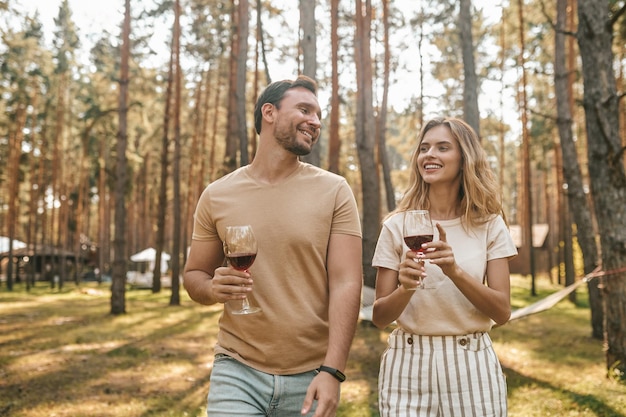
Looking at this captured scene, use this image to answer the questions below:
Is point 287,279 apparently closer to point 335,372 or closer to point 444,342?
point 335,372

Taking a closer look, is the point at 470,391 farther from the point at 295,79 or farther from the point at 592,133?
the point at 592,133

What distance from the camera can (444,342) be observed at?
2486mm

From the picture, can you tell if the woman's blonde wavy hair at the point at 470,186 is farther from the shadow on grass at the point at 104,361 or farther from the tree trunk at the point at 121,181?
the tree trunk at the point at 121,181

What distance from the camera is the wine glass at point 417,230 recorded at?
7.48 feet

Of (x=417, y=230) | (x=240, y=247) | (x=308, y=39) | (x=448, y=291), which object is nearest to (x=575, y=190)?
(x=308, y=39)

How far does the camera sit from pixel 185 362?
9.56 metres

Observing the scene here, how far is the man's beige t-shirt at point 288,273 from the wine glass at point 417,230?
0.35m

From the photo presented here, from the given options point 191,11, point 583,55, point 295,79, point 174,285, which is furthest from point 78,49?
point 295,79

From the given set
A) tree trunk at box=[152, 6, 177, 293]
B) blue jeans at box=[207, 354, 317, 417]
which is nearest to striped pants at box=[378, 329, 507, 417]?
blue jeans at box=[207, 354, 317, 417]

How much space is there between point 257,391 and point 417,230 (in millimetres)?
948

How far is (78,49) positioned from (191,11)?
1255 cm

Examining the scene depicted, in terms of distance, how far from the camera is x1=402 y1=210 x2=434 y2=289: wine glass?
2.28 metres

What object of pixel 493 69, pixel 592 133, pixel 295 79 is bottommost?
pixel 295 79

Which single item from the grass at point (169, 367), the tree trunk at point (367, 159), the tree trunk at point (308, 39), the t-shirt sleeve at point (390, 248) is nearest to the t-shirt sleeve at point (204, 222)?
the t-shirt sleeve at point (390, 248)
